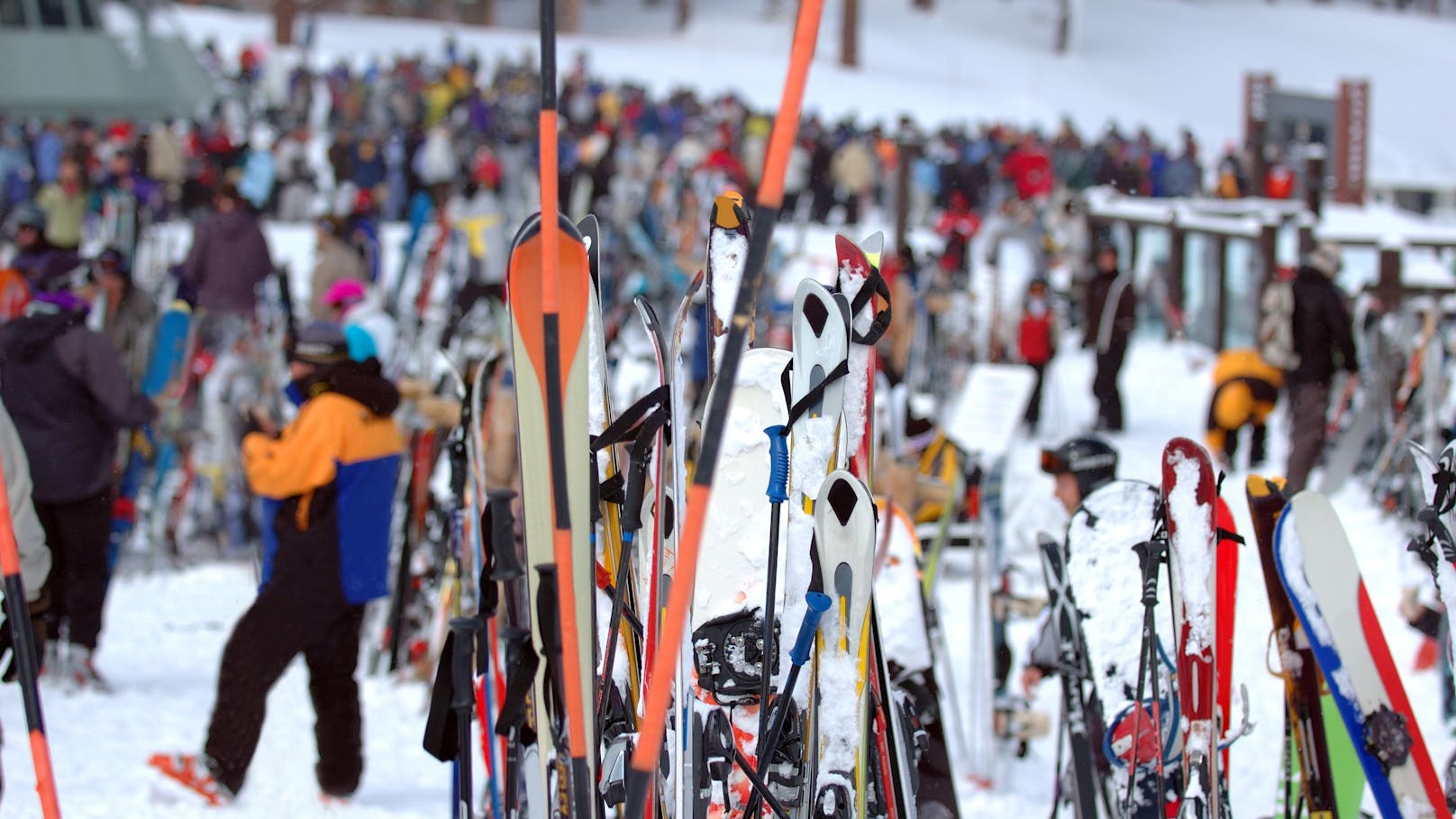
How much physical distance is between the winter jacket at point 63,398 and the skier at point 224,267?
4.39 metres

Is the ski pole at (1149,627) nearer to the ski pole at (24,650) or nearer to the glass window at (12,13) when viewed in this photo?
the ski pole at (24,650)

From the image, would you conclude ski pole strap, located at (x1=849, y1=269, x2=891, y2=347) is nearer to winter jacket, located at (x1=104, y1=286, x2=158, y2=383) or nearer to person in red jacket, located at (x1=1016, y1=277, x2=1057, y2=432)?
winter jacket, located at (x1=104, y1=286, x2=158, y2=383)

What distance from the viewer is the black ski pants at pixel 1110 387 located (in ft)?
33.3

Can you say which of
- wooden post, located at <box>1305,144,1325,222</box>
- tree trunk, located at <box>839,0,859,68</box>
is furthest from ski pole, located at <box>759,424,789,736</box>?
tree trunk, located at <box>839,0,859,68</box>

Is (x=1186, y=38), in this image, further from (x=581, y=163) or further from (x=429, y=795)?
(x=429, y=795)

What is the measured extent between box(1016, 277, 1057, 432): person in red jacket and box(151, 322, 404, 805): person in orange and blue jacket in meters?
7.02

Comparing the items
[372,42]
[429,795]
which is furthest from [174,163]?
[372,42]

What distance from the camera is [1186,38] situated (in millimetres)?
39188

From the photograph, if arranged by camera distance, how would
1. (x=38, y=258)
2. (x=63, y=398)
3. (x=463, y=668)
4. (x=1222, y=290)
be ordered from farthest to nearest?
(x=1222, y=290) → (x=38, y=258) → (x=63, y=398) → (x=463, y=668)

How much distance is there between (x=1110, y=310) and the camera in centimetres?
998

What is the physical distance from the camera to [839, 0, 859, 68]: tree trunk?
3269cm

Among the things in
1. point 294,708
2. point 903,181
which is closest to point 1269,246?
point 903,181

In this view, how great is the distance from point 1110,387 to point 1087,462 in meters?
6.74

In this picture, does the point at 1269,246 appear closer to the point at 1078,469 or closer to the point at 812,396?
the point at 1078,469
